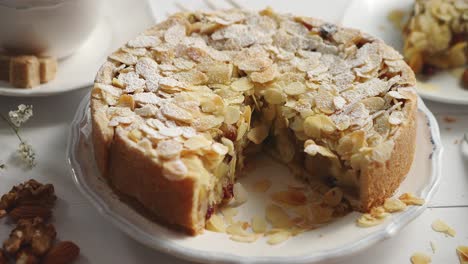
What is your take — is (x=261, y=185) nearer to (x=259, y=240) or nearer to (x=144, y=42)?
(x=259, y=240)

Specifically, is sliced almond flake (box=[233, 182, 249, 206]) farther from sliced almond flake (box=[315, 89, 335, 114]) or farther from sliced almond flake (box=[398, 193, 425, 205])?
sliced almond flake (box=[398, 193, 425, 205])

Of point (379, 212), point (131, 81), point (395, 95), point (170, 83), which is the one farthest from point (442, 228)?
point (131, 81)

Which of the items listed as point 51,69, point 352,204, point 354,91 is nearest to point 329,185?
point 352,204

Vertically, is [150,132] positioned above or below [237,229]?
above

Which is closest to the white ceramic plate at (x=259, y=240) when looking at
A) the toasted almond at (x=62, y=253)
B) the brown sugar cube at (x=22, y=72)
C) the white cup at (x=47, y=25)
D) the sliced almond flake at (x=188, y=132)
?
the toasted almond at (x=62, y=253)

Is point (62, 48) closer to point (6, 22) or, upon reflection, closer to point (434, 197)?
point (6, 22)
